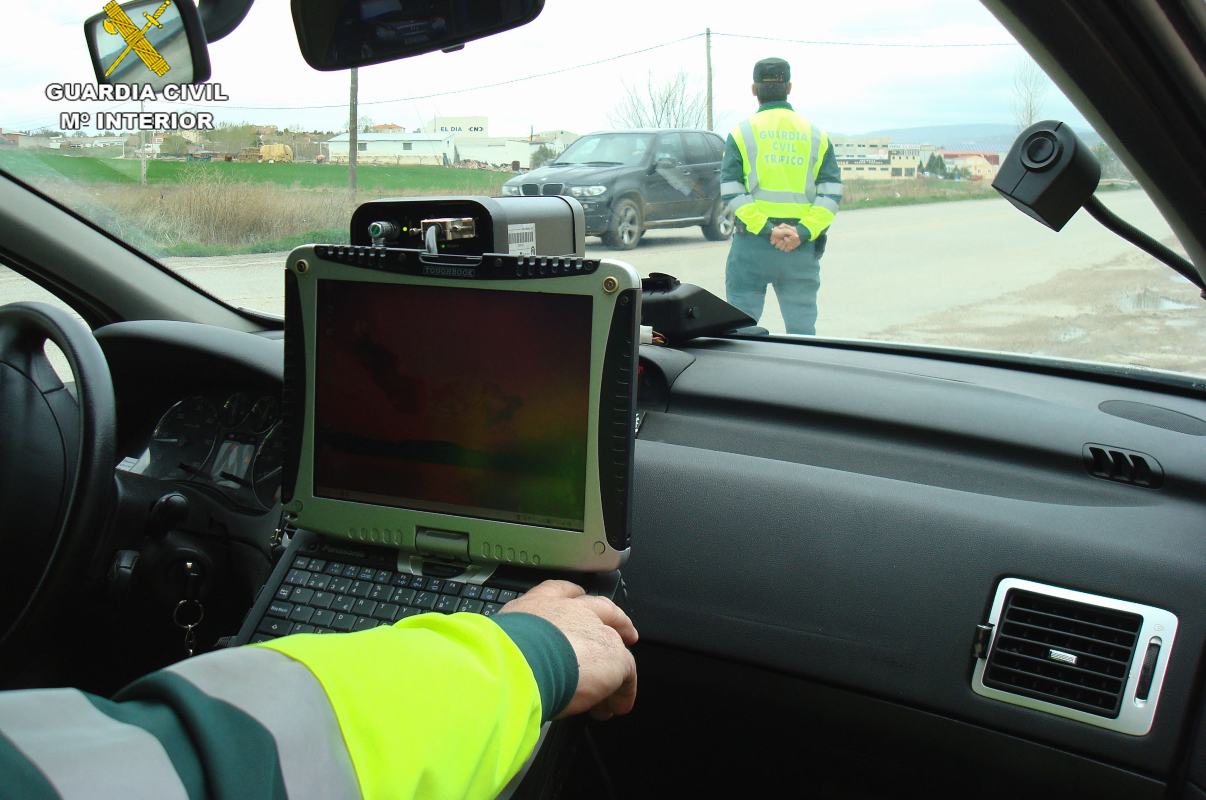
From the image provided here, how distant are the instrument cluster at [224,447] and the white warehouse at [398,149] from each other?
81 cm

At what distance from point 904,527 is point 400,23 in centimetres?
134

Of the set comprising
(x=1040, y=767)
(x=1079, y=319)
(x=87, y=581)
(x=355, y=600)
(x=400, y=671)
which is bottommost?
(x=1040, y=767)

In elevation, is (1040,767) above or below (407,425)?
below

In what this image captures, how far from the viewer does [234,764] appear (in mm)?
792

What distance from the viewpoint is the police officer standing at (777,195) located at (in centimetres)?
401

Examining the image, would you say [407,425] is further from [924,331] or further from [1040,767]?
[924,331]

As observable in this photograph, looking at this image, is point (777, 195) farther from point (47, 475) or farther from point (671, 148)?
point (47, 475)

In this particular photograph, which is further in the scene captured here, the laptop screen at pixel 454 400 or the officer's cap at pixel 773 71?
the officer's cap at pixel 773 71

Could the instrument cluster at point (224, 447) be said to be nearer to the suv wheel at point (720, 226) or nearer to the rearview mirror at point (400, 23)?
the rearview mirror at point (400, 23)

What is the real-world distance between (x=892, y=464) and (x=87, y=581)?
70.1 inches

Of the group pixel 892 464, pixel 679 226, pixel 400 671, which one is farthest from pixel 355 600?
A: pixel 679 226

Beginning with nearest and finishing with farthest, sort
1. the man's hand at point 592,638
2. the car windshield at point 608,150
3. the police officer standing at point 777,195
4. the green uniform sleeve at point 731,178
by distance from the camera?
the man's hand at point 592,638 < the car windshield at point 608,150 < the police officer standing at point 777,195 < the green uniform sleeve at point 731,178

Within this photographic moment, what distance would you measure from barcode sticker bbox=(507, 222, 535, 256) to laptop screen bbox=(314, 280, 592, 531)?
31 centimetres

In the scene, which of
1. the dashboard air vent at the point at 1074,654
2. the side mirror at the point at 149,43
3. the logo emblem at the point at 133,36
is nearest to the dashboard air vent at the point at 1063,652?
the dashboard air vent at the point at 1074,654
